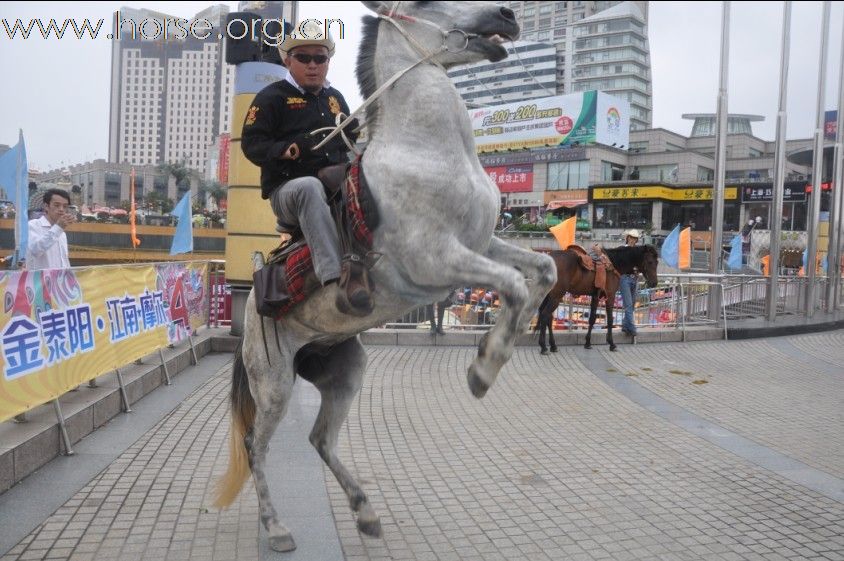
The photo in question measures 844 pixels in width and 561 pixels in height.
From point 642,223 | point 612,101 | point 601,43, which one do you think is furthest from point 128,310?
point 601,43

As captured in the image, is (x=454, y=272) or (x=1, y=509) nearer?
(x=454, y=272)

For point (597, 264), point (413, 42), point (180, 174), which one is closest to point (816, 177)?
point (597, 264)

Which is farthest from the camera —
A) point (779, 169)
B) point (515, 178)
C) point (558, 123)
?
point (515, 178)

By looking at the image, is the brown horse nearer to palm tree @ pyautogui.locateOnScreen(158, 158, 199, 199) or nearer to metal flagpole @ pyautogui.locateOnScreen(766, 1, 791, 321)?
metal flagpole @ pyautogui.locateOnScreen(766, 1, 791, 321)

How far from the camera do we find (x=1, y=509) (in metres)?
3.85

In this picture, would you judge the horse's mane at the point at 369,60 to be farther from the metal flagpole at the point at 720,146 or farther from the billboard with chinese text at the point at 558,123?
the billboard with chinese text at the point at 558,123

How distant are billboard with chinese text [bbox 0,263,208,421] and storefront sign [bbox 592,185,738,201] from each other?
49.4 meters

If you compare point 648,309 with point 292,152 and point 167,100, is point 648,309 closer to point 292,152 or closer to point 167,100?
point 292,152

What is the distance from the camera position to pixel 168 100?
356 ft

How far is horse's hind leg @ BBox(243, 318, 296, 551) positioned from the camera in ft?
11.6

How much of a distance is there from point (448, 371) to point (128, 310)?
4272 millimetres

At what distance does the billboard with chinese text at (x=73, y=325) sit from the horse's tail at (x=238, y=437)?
1.66 meters

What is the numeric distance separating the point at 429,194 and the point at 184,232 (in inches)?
438

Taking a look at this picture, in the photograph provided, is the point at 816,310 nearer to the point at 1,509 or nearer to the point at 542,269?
the point at 542,269
